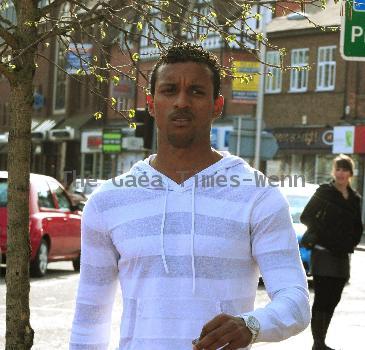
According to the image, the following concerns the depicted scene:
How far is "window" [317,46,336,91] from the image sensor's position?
4319 cm

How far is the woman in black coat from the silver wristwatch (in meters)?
7.05

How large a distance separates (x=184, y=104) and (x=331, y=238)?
6.93 metres

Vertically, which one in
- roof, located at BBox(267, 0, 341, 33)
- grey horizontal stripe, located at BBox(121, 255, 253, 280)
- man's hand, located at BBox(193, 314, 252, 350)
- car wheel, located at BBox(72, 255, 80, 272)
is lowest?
car wheel, located at BBox(72, 255, 80, 272)

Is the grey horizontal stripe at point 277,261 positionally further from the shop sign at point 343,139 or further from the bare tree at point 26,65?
the shop sign at point 343,139

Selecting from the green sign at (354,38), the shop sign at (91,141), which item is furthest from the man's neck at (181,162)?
the shop sign at (91,141)

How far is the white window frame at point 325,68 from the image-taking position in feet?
141

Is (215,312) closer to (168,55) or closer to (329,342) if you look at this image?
(168,55)

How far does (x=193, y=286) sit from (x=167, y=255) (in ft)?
0.38

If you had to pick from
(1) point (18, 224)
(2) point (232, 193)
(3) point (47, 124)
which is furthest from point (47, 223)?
(3) point (47, 124)

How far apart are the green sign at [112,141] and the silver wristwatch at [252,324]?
50391 millimetres

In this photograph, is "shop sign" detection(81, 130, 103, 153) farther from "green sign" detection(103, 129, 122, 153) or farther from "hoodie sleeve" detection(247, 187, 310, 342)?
"hoodie sleeve" detection(247, 187, 310, 342)

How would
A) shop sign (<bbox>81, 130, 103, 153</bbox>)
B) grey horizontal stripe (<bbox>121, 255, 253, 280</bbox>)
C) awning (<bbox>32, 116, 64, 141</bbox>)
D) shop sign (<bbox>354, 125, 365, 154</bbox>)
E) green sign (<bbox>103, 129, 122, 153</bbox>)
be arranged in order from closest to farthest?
grey horizontal stripe (<bbox>121, 255, 253, 280</bbox>) → shop sign (<bbox>354, 125, 365, 154</bbox>) → green sign (<bbox>103, 129, 122, 153</bbox>) → shop sign (<bbox>81, 130, 103, 153</bbox>) → awning (<bbox>32, 116, 64, 141</bbox>)

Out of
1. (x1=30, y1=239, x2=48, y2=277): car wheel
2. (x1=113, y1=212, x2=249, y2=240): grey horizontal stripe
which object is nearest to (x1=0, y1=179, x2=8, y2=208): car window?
(x1=30, y1=239, x2=48, y2=277): car wheel

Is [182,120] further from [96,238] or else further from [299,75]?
[299,75]
